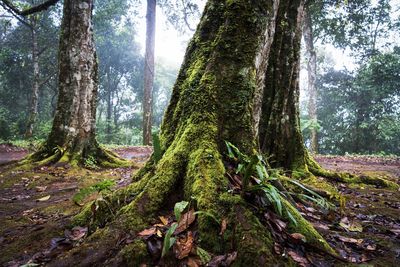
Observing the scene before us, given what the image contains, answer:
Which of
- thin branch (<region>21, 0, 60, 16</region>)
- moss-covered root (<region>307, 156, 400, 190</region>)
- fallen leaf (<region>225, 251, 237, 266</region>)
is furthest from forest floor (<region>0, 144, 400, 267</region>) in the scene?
thin branch (<region>21, 0, 60, 16</region>)

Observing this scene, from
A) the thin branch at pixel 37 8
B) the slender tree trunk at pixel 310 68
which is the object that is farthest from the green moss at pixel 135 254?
Result: the slender tree trunk at pixel 310 68

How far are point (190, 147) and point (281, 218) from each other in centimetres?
94

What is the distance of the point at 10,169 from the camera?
5.97 meters

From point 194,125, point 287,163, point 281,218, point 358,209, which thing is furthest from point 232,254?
point 287,163

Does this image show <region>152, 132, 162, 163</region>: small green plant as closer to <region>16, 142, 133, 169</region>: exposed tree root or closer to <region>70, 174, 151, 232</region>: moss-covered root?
<region>70, 174, 151, 232</region>: moss-covered root

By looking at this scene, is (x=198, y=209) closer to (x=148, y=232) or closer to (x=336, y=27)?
(x=148, y=232)

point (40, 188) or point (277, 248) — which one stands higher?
point (277, 248)

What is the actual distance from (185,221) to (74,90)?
5.55 meters

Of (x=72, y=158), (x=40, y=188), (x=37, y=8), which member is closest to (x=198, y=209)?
(x=40, y=188)

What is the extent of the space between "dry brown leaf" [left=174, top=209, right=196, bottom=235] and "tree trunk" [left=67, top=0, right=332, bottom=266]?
0.05m

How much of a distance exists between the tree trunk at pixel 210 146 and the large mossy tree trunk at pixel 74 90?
4.23m

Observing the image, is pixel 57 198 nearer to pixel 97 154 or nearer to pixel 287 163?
pixel 97 154

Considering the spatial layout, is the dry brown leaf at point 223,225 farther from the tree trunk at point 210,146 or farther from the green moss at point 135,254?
the green moss at point 135,254

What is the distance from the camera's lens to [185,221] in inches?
Result: 79.8
